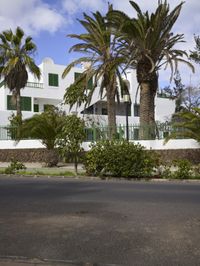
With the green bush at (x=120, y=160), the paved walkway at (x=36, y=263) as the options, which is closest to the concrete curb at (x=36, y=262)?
the paved walkway at (x=36, y=263)

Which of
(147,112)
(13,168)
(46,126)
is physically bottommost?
(13,168)

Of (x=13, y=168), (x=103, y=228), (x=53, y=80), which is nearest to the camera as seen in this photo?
(x=103, y=228)

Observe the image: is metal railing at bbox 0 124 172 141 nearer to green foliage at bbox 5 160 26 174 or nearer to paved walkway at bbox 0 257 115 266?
A: green foliage at bbox 5 160 26 174

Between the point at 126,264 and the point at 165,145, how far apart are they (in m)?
19.5

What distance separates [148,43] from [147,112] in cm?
406

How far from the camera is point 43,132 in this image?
81.9ft

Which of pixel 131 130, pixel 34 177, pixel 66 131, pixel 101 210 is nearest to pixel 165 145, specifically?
pixel 131 130

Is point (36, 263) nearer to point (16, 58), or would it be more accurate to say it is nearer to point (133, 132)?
point (133, 132)

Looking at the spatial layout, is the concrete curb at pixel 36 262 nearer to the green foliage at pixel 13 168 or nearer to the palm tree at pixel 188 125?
the green foliage at pixel 13 168

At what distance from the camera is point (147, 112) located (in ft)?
83.2

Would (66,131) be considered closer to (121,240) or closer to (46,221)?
(46,221)

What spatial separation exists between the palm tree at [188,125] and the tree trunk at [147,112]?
2506 mm

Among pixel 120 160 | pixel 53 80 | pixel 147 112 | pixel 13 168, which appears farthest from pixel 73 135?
pixel 53 80

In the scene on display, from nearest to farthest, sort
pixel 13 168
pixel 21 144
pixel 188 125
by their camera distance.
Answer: pixel 13 168 → pixel 188 125 → pixel 21 144
